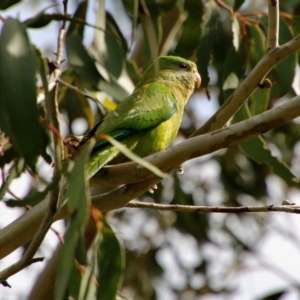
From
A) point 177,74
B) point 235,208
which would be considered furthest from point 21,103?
→ point 177,74

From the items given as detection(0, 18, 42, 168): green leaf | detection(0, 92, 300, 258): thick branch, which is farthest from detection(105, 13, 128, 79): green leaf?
detection(0, 18, 42, 168): green leaf

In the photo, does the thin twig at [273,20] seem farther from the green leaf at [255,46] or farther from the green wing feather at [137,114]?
the green leaf at [255,46]

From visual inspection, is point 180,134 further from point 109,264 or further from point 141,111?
point 109,264

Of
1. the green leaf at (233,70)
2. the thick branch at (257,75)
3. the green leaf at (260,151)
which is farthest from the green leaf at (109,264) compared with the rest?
the green leaf at (233,70)

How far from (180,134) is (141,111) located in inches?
112

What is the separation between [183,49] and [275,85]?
759 mm

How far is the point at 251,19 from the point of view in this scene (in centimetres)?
429

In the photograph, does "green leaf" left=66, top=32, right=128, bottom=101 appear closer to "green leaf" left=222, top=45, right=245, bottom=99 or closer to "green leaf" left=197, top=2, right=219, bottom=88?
"green leaf" left=197, top=2, right=219, bottom=88

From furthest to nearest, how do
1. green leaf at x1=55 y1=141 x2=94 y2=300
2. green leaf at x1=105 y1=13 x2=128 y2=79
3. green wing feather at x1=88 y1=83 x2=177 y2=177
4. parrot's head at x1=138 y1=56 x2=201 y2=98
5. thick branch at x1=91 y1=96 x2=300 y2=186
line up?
parrot's head at x1=138 y1=56 x2=201 y2=98, green leaf at x1=105 y1=13 x2=128 y2=79, green wing feather at x1=88 y1=83 x2=177 y2=177, thick branch at x1=91 y1=96 x2=300 y2=186, green leaf at x1=55 y1=141 x2=94 y2=300

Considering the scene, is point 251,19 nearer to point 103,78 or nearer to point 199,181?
point 103,78

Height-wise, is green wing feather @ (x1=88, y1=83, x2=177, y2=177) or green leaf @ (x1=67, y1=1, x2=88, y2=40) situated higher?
green leaf @ (x1=67, y1=1, x2=88, y2=40)

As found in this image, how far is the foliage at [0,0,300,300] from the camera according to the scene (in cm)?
229

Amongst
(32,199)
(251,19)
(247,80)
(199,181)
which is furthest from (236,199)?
(32,199)

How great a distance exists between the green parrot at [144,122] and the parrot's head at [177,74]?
25mm
